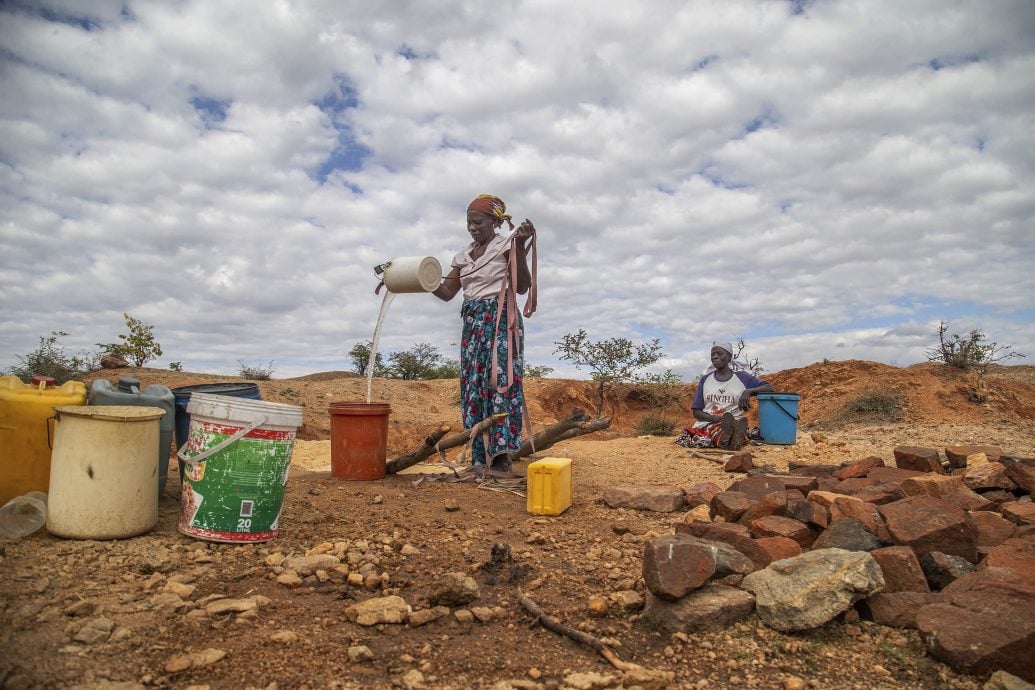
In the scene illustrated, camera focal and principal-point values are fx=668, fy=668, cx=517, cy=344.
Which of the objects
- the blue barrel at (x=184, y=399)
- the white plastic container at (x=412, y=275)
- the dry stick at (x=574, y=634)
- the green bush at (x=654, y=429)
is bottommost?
the dry stick at (x=574, y=634)

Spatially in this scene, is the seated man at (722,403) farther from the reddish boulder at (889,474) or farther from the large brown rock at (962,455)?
the reddish boulder at (889,474)

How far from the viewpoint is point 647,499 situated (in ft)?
13.7

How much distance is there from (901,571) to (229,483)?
2830mm

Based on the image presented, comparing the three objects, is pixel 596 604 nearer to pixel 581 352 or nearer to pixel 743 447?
pixel 743 447

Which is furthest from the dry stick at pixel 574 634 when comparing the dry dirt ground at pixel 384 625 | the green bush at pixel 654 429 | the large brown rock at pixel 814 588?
the green bush at pixel 654 429

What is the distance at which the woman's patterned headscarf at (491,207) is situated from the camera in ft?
16.4

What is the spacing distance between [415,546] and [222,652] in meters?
1.17

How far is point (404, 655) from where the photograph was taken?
217 centimetres

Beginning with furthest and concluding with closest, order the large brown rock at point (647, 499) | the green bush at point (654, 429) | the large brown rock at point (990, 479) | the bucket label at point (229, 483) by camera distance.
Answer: the green bush at point (654, 429), the large brown rock at point (990, 479), the large brown rock at point (647, 499), the bucket label at point (229, 483)

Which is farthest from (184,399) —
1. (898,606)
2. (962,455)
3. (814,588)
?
(962,455)

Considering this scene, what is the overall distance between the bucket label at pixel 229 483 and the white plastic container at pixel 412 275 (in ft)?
6.59

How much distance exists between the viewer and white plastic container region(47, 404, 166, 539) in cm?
286

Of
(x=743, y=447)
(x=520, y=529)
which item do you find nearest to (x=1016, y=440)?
(x=743, y=447)

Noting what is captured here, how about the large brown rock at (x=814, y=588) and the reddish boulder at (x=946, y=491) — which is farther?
the reddish boulder at (x=946, y=491)
